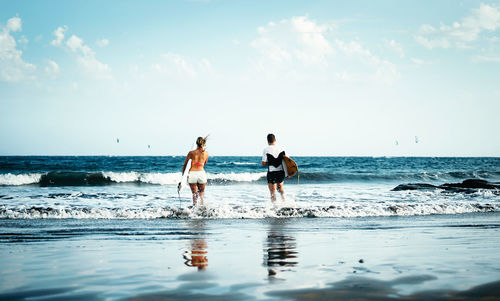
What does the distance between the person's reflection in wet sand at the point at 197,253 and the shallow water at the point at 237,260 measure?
11 millimetres

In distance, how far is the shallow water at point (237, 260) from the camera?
298 centimetres

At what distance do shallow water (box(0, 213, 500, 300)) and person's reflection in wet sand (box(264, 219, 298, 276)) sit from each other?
0.01m

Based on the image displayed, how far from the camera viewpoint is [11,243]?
17.6 ft

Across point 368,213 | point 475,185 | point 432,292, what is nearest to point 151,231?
point 432,292

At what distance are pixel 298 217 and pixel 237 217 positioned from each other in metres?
1.45

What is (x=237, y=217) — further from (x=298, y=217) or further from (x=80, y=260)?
(x=80, y=260)

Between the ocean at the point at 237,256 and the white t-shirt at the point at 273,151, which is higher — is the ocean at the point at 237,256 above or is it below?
below

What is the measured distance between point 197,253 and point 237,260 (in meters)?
0.67

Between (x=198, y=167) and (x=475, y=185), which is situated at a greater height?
(x=198, y=167)

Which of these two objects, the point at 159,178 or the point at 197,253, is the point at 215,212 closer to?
the point at 197,253

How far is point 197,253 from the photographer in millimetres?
4523

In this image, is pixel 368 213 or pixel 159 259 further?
pixel 368 213

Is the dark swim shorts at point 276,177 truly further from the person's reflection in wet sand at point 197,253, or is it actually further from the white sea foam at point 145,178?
the white sea foam at point 145,178

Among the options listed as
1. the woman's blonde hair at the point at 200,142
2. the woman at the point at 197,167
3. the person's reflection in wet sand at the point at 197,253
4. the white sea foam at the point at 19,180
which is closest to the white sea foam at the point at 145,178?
the white sea foam at the point at 19,180
